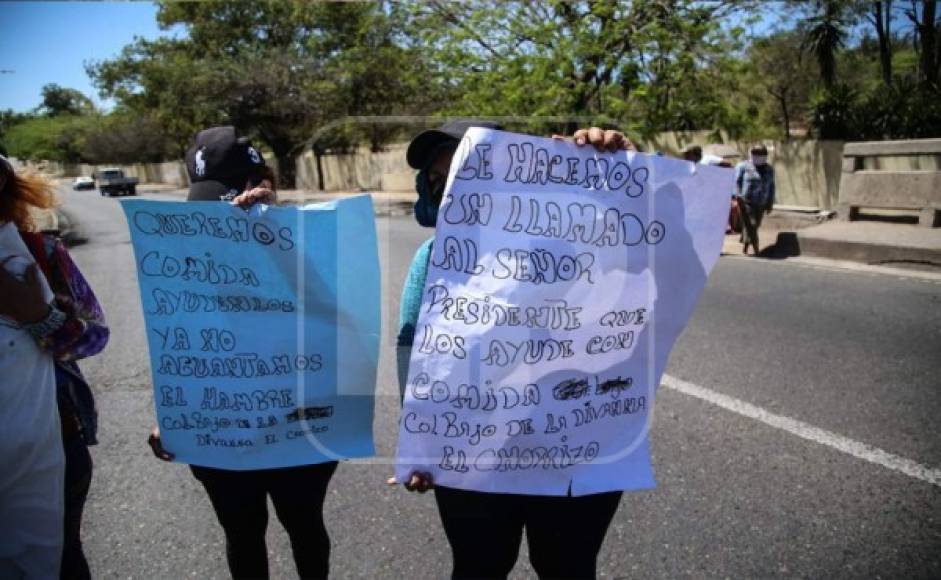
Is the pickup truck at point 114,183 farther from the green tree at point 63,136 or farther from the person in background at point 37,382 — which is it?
the person in background at point 37,382

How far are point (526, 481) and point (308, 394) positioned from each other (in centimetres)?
71

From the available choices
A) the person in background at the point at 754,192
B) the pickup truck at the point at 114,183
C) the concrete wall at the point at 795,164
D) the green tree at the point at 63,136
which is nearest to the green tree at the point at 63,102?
the green tree at the point at 63,136

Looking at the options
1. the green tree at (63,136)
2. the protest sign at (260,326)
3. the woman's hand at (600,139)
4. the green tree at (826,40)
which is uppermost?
the green tree at (63,136)

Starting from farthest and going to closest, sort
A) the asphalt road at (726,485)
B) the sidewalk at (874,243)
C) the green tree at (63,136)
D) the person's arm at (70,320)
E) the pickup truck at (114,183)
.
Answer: the green tree at (63,136) < the pickup truck at (114,183) < the sidewalk at (874,243) < the asphalt road at (726,485) < the person's arm at (70,320)

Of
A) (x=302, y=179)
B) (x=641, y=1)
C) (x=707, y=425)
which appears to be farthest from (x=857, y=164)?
(x=302, y=179)

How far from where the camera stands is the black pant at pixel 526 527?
5.62ft

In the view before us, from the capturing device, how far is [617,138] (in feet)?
5.56

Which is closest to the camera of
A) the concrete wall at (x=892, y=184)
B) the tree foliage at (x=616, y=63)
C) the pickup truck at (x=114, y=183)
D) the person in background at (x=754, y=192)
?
the concrete wall at (x=892, y=184)

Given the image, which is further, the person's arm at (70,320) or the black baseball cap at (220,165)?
the black baseball cap at (220,165)

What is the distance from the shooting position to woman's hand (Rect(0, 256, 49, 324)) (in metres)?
1.67

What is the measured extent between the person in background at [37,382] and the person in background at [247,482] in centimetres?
27

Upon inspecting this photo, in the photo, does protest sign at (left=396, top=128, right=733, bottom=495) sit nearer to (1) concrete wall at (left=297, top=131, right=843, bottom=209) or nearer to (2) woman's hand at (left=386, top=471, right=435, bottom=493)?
(2) woman's hand at (left=386, top=471, right=435, bottom=493)

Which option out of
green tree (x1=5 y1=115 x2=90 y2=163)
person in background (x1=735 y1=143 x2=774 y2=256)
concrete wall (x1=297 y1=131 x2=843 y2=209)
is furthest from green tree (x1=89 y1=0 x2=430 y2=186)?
green tree (x1=5 y1=115 x2=90 y2=163)

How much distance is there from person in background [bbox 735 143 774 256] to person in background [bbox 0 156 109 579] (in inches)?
377
